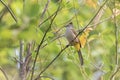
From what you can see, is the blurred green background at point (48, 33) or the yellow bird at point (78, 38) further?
the yellow bird at point (78, 38)

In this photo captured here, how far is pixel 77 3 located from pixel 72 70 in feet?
→ 7.49

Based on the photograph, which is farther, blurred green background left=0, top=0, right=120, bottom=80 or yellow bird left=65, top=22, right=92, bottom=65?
yellow bird left=65, top=22, right=92, bottom=65

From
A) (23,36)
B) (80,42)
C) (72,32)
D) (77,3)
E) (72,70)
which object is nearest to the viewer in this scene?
(23,36)

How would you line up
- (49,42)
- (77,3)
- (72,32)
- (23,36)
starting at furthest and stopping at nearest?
(72,32) < (77,3) < (49,42) < (23,36)

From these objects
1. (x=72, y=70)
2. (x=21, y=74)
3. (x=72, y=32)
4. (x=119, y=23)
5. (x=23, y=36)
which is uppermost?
(x=72, y=70)

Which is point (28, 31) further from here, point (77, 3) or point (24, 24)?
point (77, 3)

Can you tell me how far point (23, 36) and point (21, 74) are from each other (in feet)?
3.54

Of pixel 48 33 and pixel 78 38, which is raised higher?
pixel 78 38

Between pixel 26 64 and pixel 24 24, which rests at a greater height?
pixel 26 64

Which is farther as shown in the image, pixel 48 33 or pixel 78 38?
pixel 78 38

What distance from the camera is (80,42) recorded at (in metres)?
2.32

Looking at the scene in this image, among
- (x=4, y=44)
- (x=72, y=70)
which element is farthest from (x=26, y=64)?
(x=72, y=70)

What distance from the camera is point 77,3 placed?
7.06 feet

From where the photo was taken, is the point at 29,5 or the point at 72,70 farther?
the point at 72,70
